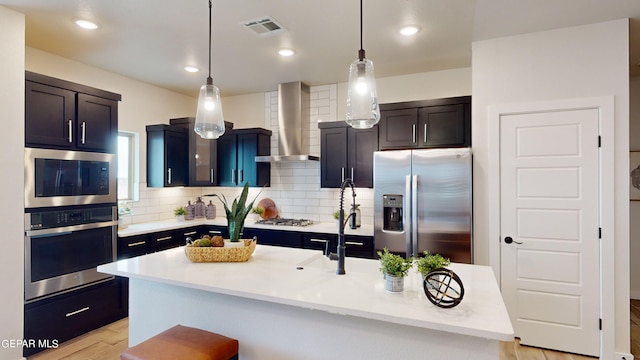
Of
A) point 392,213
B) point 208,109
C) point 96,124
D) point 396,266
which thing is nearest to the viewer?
point 396,266

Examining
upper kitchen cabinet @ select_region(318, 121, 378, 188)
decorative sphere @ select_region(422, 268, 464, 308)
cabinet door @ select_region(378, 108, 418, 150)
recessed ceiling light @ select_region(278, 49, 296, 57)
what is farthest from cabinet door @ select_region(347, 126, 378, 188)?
decorative sphere @ select_region(422, 268, 464, 308)

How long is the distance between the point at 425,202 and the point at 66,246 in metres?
3.24

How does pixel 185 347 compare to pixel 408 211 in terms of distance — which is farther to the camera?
pixel 408 211

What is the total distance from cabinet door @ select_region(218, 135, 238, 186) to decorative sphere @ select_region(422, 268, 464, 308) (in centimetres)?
366

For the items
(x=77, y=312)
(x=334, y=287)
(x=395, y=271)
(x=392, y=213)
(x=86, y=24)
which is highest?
(x=86, y=24)

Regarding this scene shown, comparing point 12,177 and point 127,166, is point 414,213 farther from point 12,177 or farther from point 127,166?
point 127,166

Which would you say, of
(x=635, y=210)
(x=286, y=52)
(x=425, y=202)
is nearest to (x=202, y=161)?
(x=286, y=52)

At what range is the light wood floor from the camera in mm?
2816

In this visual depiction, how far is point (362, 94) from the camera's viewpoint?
5.73ft

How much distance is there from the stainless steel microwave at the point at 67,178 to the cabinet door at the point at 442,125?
323cm

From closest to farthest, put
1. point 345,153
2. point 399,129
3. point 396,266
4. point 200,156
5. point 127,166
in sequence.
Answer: point 396,266 → point 399,129 → point 345,153 → point 127,166 → point 200,156

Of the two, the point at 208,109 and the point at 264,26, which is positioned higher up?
the point at 264,26

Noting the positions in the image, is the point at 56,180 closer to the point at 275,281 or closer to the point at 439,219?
the point at 275,281

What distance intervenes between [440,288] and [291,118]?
339 centimetres
